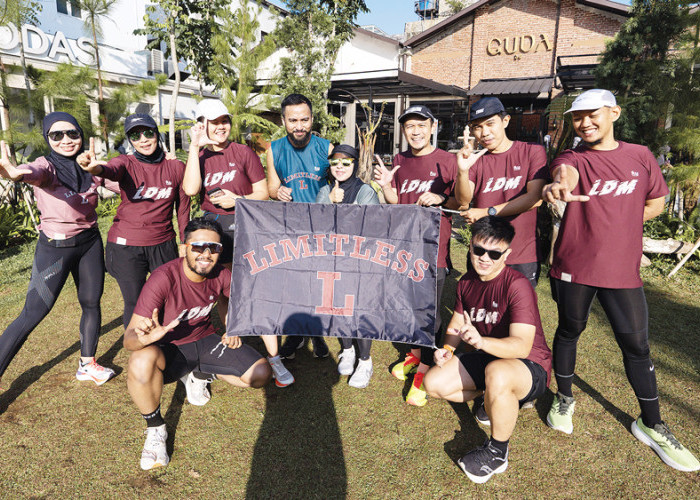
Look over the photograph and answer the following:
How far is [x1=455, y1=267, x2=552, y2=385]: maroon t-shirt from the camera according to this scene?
9.55 ft

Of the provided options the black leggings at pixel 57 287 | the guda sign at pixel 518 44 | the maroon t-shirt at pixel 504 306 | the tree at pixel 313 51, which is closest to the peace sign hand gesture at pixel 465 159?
the maroon t-shirt at pixel 504 306

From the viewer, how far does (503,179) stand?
3.40 metres

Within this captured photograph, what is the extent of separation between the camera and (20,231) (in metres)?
9.16

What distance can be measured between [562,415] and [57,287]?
4.42 meters

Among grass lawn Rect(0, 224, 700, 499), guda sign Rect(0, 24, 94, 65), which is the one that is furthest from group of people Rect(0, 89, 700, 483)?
guda sign Rect(0, 24, 94, 65)

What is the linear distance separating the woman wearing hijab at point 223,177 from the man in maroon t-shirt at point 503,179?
1973 millimetres

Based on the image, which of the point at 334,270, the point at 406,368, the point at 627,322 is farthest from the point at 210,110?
the point at 627,322

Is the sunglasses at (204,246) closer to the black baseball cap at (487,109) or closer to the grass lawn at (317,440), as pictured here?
the grass lawn at (317,440)

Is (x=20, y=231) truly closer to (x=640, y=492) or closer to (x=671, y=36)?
(x=640, y=492)

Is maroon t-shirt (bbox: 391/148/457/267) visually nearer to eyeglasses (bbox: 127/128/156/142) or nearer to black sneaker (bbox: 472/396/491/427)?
black sneaker (bbox: 472/396/491/427)

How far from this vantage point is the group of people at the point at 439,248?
2.91 metres

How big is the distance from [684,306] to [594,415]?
3.69 m

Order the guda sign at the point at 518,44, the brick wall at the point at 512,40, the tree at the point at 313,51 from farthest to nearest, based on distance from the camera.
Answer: the guda sign at the point at 518,44
the brick wall at the point at 512,40
the tree at the point at 313,51

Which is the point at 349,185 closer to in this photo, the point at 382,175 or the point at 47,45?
the point at 382,175
